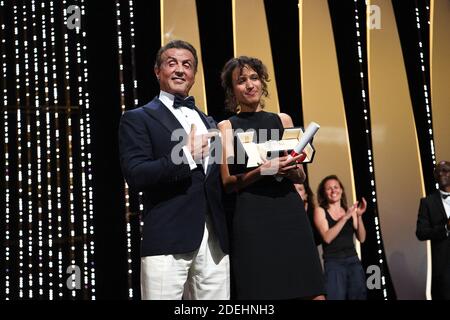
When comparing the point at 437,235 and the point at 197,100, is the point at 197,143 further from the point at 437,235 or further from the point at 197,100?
the point at 437,235

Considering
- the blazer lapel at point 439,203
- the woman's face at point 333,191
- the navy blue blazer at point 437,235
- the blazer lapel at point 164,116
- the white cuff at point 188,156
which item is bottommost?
the navy blue blazer at point 437,235

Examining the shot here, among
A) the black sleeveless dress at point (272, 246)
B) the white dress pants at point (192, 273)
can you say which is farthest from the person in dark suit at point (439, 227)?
the white dress pants at point (192, 273)

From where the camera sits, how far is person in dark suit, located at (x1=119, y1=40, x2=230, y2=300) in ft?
5.68

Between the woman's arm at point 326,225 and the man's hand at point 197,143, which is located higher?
the man's hand at point 197,143

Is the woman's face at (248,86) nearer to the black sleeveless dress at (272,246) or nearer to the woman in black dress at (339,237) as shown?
the black sleeveless dress at (272,246)

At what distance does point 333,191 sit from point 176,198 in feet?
6.16

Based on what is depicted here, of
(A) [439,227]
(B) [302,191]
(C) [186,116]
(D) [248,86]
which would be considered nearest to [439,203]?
(A) [439,227]

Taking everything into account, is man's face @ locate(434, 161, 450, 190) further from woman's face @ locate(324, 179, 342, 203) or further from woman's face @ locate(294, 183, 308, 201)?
woman's face @ locate(294, 183, 308, 201)

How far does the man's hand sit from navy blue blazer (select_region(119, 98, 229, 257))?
0.04m

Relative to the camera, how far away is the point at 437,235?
3.30 m

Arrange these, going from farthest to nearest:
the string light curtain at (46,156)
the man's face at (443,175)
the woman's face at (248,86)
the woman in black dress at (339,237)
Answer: the man's face at (443,175) < the woman in black dress at (339,237) < the string light curtain at (46,156) < the woman's face at (248,86)

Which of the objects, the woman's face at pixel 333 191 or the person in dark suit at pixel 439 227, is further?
the woman's face at pixel 333 191

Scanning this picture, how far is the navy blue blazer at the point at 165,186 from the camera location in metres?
1.73

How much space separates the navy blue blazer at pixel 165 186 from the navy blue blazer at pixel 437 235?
1.86 m
